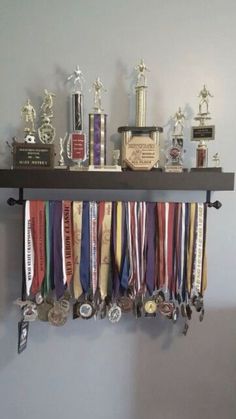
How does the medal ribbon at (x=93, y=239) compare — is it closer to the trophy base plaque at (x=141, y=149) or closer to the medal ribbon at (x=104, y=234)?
the medal ribbon at (x=104, y=234)

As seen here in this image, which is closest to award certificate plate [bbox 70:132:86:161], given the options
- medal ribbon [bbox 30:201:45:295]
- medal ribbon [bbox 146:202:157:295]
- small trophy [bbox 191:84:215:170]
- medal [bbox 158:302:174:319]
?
medal ribbon [bbox 30:201:45:295]

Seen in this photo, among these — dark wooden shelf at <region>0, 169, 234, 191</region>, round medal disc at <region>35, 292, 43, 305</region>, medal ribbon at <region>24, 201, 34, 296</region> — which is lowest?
round medal disc at <region>35, 292, 43, 305</region>

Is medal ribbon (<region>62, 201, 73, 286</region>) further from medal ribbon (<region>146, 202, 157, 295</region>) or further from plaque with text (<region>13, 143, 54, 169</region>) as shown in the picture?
medal ribbon (<region>146, 202, 157, 295</region>)

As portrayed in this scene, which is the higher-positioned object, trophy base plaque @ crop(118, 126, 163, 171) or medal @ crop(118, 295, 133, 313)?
trophy base plaque @ crop(118, 126, 163, 171)

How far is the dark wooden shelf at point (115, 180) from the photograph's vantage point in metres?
1.06

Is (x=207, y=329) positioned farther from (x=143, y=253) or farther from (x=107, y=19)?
(x=107, y=19)

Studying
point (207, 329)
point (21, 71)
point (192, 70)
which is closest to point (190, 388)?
point (207, 329)

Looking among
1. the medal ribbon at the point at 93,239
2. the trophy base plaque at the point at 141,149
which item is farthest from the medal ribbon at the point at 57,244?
the trophy base plaque at the point at 141,149

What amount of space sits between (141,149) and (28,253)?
1.89 ft

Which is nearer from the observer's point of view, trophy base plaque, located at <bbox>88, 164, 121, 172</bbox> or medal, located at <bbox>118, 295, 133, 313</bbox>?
trophy base plaque, located at <bbox>88, 164, 121, 172</bbox>

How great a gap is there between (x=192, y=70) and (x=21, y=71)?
0.67 metres

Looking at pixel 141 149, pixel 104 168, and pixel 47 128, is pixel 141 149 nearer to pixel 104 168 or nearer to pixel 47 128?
pixel 104 168

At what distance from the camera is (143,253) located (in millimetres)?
1180

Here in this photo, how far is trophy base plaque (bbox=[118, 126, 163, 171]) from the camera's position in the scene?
1135 millimetres
